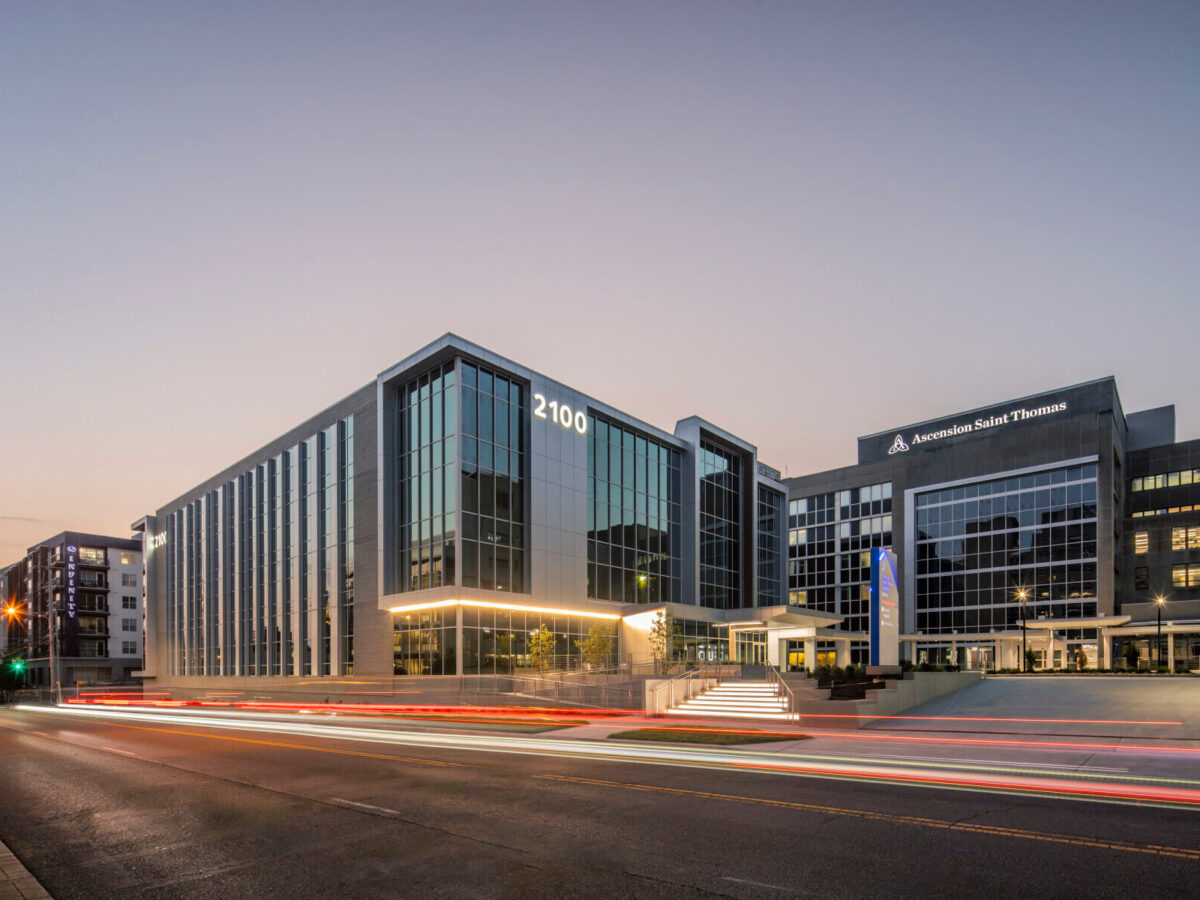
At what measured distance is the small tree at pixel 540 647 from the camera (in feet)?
151

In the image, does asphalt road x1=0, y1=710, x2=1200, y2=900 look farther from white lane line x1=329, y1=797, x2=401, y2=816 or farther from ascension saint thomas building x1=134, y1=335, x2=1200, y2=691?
ascension saint thomas building x1=134, y1=335, x2=1200, y2=691

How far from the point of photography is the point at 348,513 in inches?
2039

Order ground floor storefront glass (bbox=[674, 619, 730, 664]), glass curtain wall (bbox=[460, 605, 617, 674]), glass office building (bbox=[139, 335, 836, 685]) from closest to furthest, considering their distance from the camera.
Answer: glass curtain wall (bbox=[460, 605, 617, 674]) → glass office building (bbox=[139, 335, 836, 685]) → ground floor storefront glass (bbox=[674, 619, 730, 664])

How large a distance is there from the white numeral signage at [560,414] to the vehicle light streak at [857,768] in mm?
25561

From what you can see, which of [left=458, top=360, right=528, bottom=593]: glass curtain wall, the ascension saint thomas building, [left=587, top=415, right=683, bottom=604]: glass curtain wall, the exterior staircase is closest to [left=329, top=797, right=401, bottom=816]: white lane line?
the exterior staircase

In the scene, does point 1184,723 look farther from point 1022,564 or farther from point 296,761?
point 1022,564

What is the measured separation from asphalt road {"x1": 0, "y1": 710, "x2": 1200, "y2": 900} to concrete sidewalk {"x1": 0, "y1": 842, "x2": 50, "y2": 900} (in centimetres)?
20

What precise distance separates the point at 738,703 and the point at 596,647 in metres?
17.1

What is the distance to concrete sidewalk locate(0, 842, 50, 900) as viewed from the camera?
8.05 metres

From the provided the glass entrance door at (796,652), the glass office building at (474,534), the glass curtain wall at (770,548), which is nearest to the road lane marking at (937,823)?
the glass office building at (474,534)

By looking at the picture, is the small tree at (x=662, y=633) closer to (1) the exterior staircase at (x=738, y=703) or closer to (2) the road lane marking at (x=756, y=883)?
(1) the exterior staircase at (x=738, y=703)

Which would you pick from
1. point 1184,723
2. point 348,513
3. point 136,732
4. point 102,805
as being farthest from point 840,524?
point 102,805

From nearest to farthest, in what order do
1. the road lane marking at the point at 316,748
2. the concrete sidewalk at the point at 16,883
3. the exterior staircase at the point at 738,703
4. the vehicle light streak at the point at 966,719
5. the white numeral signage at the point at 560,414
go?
the concrete sidewalk at the point at 16,883
the road lane marking at the point at 316,748
the vehicle light streak at the point at 966,719
the exterior staircase at the point at 738,703
the white numeral signage at the point at 560,414

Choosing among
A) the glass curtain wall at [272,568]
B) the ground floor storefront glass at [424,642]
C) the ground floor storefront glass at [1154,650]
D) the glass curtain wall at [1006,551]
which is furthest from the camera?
the glass curtain wall at [1006,551]
